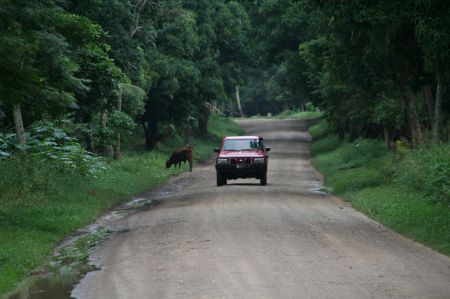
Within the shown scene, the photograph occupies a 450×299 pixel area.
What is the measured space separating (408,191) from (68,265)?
12.8 m

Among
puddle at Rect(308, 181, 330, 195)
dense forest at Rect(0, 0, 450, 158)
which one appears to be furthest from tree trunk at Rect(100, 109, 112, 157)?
puddle at Rect(308, 181, 330, 195)

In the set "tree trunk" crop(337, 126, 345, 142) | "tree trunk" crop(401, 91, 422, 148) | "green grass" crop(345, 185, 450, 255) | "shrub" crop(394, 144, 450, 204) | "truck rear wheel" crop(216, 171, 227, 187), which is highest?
"tree trunk" crop(401, 91, 422, 148)

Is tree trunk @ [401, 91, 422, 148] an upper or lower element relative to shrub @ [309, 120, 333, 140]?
upper

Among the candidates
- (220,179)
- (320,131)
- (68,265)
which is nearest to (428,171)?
(220,179)

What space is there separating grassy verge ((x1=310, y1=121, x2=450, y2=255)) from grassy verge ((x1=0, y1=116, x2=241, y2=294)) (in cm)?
744

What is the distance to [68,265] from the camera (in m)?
13.4

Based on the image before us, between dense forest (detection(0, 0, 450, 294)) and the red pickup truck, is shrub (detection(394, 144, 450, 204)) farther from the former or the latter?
the red pickup truck

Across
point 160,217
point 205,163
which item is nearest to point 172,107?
point 205,163

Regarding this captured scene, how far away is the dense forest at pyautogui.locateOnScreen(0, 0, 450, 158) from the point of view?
17.3 meters

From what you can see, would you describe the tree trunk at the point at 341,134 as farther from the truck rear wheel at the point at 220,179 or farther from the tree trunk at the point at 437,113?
the tree trunk at the point at 437,113

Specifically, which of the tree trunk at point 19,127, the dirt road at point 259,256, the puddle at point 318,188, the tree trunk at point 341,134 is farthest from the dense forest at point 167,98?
the dirt road at point 259,256

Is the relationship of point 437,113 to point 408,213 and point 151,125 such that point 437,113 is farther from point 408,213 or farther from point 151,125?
point 151,125

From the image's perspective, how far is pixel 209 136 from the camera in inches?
2579

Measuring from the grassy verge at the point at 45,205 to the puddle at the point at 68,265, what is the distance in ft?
0.71
